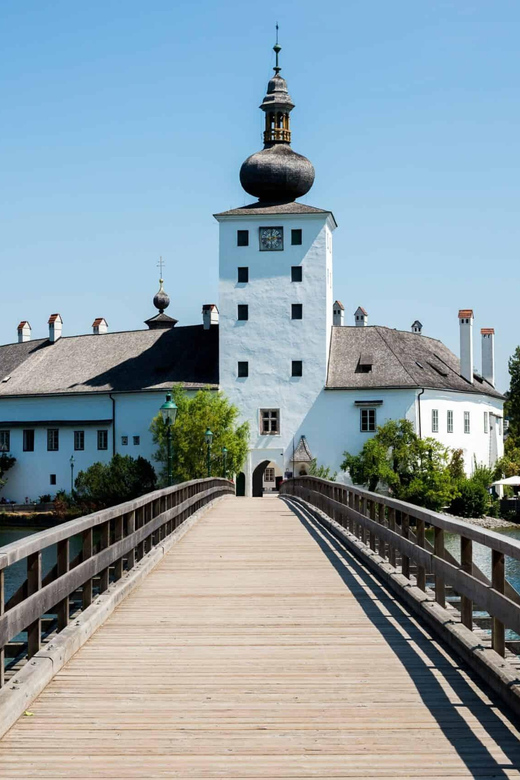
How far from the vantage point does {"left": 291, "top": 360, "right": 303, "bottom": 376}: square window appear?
222 ft

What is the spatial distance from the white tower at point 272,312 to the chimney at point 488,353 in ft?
60.7

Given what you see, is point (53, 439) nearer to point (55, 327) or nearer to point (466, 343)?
point (55, 327)

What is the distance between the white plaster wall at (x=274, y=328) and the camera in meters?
67.5

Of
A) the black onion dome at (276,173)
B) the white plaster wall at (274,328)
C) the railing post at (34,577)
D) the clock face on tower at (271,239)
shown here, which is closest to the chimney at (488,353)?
the white plaster wall at (274,328)

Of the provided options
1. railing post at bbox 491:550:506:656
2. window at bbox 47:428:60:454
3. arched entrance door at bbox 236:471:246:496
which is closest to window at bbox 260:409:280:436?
arched entrance door at bbox 236:471:246:496

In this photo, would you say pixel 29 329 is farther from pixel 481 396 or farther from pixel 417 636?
pixel 417 636

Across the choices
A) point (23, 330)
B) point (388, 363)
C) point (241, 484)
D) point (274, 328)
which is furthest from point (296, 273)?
point (23, 330)

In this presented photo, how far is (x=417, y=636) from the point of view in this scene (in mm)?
9188

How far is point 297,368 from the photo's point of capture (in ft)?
222

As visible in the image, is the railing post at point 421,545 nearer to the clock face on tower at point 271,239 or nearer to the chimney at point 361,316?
the clock face on tower at point 271,239

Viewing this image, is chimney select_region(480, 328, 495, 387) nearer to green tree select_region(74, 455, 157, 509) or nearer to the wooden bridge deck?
green tree select_region(74, 455, 157, 509)

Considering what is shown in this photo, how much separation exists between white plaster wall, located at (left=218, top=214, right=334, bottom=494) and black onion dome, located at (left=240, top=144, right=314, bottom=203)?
7.09ft

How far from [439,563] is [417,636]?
608 millimetres

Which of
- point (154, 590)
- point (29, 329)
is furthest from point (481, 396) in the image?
point (154, 590)
